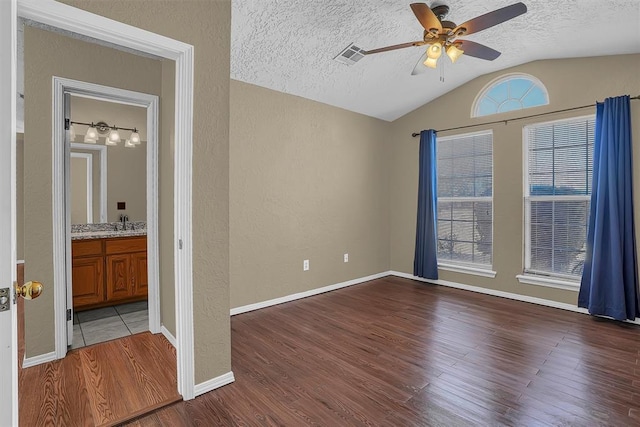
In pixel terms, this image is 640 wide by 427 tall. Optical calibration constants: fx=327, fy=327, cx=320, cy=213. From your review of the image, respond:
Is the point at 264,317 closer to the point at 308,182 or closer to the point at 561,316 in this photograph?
the point at 308,182

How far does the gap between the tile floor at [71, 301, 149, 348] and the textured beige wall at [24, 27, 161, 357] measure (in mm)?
415

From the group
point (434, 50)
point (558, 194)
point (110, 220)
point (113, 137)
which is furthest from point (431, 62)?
point (110, 220)

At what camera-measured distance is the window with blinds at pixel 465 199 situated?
426cm

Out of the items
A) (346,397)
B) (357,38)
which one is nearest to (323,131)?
(357,38)

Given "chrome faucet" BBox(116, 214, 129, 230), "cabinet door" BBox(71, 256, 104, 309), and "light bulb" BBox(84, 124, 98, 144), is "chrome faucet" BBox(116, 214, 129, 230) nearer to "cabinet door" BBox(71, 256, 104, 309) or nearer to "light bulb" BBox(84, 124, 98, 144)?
"cabinet door" BBox(71, 256, 104, 309)

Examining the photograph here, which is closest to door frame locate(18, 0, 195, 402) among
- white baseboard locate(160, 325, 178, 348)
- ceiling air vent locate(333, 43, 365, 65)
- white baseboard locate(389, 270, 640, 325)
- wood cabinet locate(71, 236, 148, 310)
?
white baseboard locate(160, 325, 178, 348)

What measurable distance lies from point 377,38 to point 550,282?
127 inches

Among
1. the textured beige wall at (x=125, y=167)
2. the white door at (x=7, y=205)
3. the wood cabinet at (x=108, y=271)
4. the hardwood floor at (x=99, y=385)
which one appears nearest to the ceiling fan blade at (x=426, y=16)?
the white door at (x=7, y=205)

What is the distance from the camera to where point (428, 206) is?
459cm

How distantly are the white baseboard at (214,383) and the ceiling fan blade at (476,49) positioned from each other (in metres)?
2.93

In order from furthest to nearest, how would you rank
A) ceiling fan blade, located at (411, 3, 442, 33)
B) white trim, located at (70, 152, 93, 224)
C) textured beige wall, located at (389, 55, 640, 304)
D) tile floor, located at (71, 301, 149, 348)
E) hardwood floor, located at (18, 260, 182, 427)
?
white trim, located at (70, 152, 93, 224)
textured beige wall, located at (389, 55, 640, 304)
tile floor, located at (71, 301, 149, 348)
ceiling fan blade, located at (411, 3, 442, 33)
hardwood floor, located at (18, 260, 182, 427)

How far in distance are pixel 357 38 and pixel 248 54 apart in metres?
1.04

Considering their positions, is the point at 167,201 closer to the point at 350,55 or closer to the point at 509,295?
the point at 350,55

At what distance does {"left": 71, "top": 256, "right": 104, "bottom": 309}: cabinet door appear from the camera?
3350 mm
